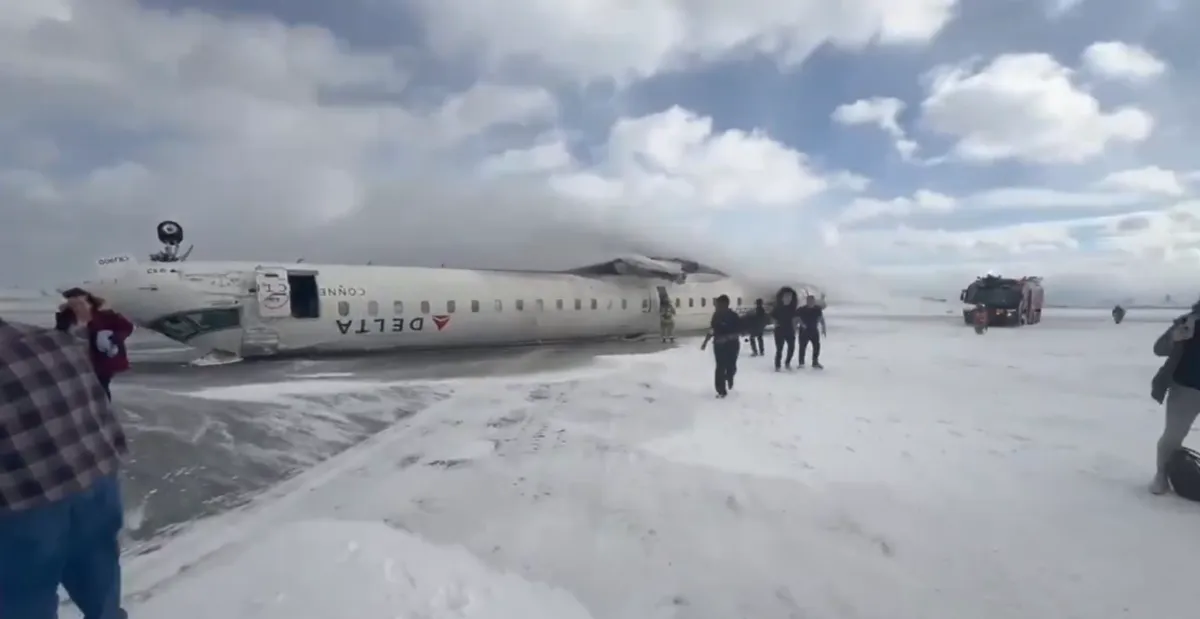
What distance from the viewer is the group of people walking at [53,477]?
2.50 metres

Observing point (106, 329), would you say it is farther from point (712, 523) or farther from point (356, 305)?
point (356, 305)

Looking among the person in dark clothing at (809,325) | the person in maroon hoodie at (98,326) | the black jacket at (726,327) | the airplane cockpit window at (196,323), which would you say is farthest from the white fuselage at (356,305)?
the person in maroon hoodie at (98,326)

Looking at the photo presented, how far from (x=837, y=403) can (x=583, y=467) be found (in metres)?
4.77

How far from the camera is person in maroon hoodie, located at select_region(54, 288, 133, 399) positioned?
438 centimetres

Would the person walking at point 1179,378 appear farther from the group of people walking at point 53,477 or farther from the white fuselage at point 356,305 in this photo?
the white fuselage at point 356,305

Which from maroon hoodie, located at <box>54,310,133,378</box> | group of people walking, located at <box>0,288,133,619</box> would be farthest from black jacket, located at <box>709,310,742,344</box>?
group of people walking, located at <box>0,288,133,619</box>

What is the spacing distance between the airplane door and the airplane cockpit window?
585mm

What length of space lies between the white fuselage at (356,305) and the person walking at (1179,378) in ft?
49.0

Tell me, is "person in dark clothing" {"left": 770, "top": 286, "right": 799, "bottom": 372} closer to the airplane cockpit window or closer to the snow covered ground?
the snow covered ground

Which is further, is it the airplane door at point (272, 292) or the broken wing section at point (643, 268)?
the broken wing section at point (643, 268)

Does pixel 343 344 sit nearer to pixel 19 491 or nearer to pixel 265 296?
pixel 265 296

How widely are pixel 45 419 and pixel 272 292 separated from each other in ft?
43.8

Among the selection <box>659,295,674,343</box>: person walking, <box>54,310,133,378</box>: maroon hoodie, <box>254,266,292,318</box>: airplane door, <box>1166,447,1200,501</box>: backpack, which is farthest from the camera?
<box>659,295,674,343</box>: person walking

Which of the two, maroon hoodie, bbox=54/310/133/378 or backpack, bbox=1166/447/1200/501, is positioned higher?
maroon hoodie, bbox=54/310/133/378
